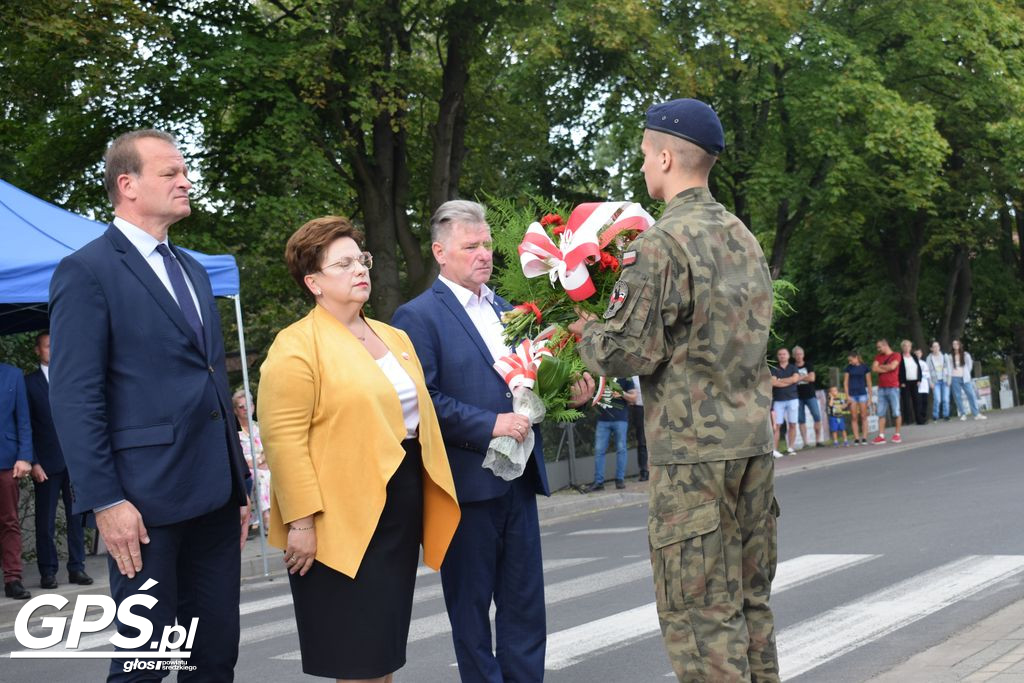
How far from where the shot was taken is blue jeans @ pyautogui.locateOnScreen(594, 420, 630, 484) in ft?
61.1

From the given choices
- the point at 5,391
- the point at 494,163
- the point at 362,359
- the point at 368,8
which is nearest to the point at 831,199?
the point at 494,163

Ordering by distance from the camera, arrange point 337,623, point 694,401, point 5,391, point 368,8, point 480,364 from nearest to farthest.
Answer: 1. point 694,401
2. point 337,623
3. point 480,364
4. point 5,391
5. point 368,8

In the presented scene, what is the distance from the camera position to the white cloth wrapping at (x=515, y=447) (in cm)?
495

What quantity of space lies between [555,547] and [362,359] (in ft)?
27.9

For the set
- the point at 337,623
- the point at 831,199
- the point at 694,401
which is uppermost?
the point at 831,199

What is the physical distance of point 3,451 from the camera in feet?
36.2

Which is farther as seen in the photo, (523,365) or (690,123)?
(523,365)

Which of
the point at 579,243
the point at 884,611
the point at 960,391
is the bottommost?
the point at 884,611

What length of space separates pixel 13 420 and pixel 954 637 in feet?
26.2

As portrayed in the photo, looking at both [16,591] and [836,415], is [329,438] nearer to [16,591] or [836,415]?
[16,591]

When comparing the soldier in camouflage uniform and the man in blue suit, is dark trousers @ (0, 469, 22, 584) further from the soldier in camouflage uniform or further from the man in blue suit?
the soldier in camouflage uniform

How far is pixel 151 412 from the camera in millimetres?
4090

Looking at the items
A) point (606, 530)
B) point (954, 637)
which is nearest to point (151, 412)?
point (954, 637)

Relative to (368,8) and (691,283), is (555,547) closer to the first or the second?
(691,283)
